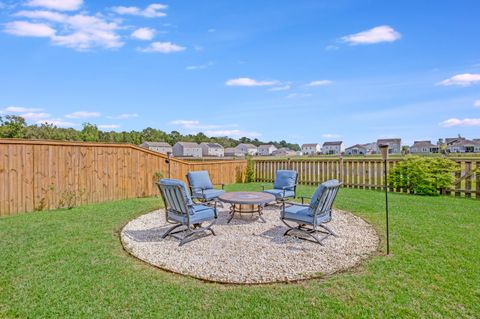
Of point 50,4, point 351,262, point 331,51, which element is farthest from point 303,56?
point 351,262

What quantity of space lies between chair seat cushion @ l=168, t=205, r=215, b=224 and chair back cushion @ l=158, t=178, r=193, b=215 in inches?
4.3

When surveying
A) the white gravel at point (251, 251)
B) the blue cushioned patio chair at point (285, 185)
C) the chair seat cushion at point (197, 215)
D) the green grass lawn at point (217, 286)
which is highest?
the blue cushioned patio chair at point (285, 185)

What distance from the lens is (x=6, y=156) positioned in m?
6.20

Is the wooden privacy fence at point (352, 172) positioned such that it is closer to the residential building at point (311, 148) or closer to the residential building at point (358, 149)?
the residential building at point (358, 149)

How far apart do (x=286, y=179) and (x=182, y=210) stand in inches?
152

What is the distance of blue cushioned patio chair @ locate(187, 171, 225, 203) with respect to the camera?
23.4 feet

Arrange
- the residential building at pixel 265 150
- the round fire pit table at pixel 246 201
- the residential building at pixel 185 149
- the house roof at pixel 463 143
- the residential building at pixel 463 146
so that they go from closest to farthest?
1. the round fire pit table at pixel 246 201
2. the residential building at pixel 463 146
3. the house roof at pixel 463 143
4. the residential building at pixel 185 149
5. the residential building at pixel 265 150

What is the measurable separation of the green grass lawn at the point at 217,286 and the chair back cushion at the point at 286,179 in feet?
10.3

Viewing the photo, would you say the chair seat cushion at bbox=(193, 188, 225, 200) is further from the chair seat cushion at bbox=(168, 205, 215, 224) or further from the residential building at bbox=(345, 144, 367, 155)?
the residential building at bbox=(345, 144, 367, 155)

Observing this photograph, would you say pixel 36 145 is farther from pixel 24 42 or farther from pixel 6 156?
pixel 24 42

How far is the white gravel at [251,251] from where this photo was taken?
11.0 feet

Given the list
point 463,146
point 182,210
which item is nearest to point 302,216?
point 182,210

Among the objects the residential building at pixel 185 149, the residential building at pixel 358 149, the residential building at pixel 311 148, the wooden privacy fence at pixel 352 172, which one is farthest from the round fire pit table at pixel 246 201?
the residential building at pixel 311 148

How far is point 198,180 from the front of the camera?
25.1ft
